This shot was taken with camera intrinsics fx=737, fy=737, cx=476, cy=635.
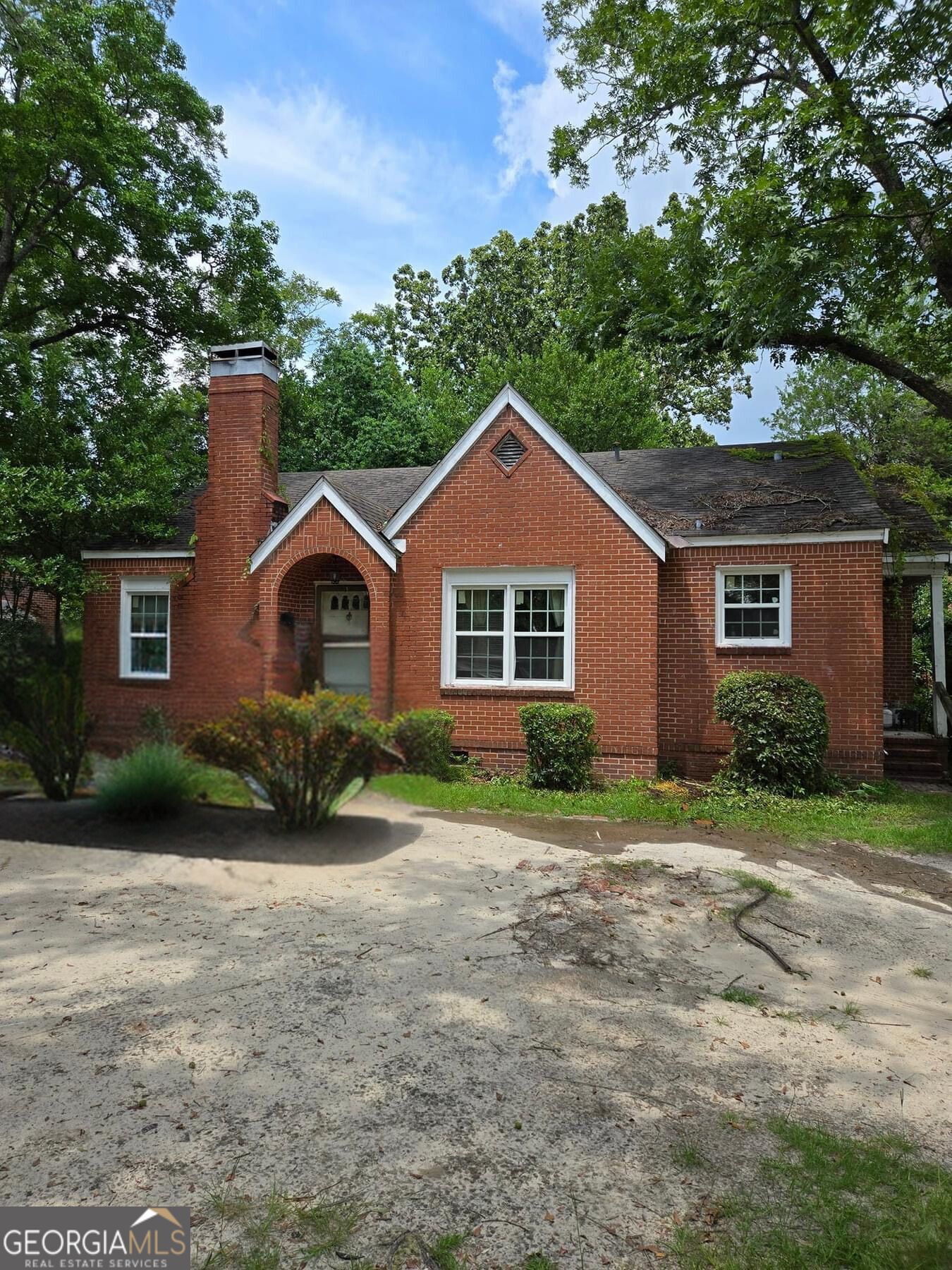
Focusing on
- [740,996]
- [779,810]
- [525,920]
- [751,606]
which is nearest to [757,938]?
[740,996]

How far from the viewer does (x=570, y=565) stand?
9.66 metres

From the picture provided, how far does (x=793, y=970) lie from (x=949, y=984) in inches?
39.2

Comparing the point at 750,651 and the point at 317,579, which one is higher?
the point at 317,579

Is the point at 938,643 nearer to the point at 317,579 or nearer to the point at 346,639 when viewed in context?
the point at 346,639

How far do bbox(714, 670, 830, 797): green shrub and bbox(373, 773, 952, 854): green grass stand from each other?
317 millimetres

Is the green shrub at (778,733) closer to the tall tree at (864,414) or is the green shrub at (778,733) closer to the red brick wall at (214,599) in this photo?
the red brick wall at (214,599)

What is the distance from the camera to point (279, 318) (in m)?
15.6

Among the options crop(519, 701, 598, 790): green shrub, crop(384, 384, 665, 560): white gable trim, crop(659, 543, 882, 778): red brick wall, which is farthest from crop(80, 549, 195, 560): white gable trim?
crop(659, 543, 882, 778): red brick wall

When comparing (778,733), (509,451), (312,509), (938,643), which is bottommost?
(778,733)

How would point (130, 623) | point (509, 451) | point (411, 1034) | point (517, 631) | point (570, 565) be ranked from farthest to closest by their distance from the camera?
point (517, 631), point (570, 565), point (509, 451), point (130, 623), point (411, 1034)

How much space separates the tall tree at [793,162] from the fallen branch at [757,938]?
303 inches

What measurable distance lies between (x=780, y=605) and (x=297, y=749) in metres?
9.69

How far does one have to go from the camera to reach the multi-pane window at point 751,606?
1142cm

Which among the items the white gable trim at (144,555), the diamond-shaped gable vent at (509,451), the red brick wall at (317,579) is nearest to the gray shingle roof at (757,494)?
the diamond-shaped gable vent at (509,451)
